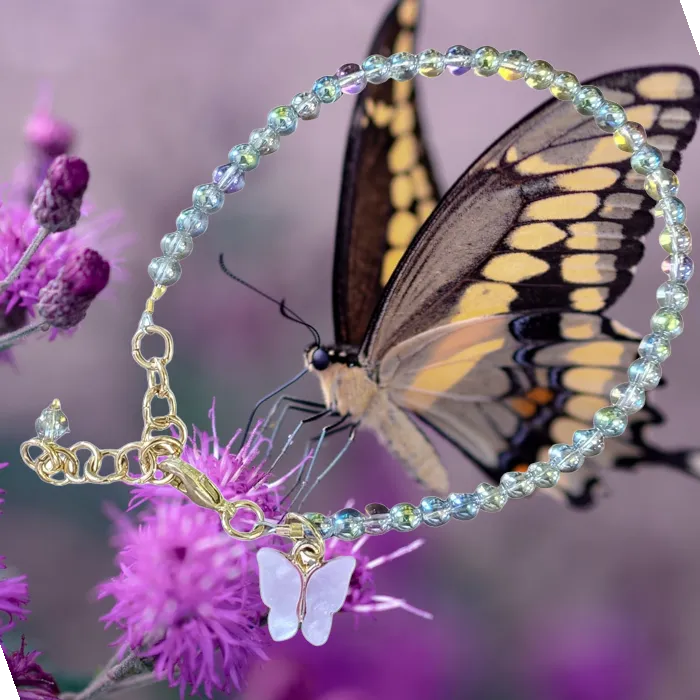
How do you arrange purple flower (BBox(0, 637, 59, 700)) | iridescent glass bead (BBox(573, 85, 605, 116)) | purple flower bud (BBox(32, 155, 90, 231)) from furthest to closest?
iridescent glass bead (BBox(573, 85, 605, 116)) < purple flower bud (BBox(32, 155, 90, 231)) < purple flower (BBox(0, 637, 59, 700))

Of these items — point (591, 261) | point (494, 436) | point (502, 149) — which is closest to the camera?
point (502, 149)

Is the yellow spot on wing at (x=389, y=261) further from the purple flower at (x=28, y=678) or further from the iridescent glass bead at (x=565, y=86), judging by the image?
the purple flower at (x=28, y=678)

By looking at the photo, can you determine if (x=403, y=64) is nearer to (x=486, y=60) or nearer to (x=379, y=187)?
(x=486, y=60)

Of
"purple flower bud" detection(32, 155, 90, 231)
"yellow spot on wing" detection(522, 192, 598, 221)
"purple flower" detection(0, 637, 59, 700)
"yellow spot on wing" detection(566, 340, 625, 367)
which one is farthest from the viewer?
"yellow spot on wing" detection(566, 340, 625, 367)

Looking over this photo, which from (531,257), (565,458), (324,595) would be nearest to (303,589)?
(324,595)

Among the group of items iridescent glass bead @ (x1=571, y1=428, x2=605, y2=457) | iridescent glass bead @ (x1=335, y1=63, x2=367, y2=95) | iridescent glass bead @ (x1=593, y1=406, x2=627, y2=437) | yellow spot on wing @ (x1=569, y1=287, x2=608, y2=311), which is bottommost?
iridescent glass bead @ (x1=571, y1=428, x2=605, y2=457)

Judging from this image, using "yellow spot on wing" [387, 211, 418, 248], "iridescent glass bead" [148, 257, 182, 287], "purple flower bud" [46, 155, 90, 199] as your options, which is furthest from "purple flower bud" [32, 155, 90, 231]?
"yellow spot on wing" [387, 211, 418, 248]

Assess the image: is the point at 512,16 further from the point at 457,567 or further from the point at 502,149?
the point at 457,567

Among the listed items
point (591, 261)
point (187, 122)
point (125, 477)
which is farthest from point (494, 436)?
point (187, 122)

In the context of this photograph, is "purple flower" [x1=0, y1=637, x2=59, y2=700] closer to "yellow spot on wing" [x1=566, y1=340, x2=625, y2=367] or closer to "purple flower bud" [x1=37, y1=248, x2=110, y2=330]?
"purple flower bud" [x1=37, y1=248, x2=110, y2=330]
